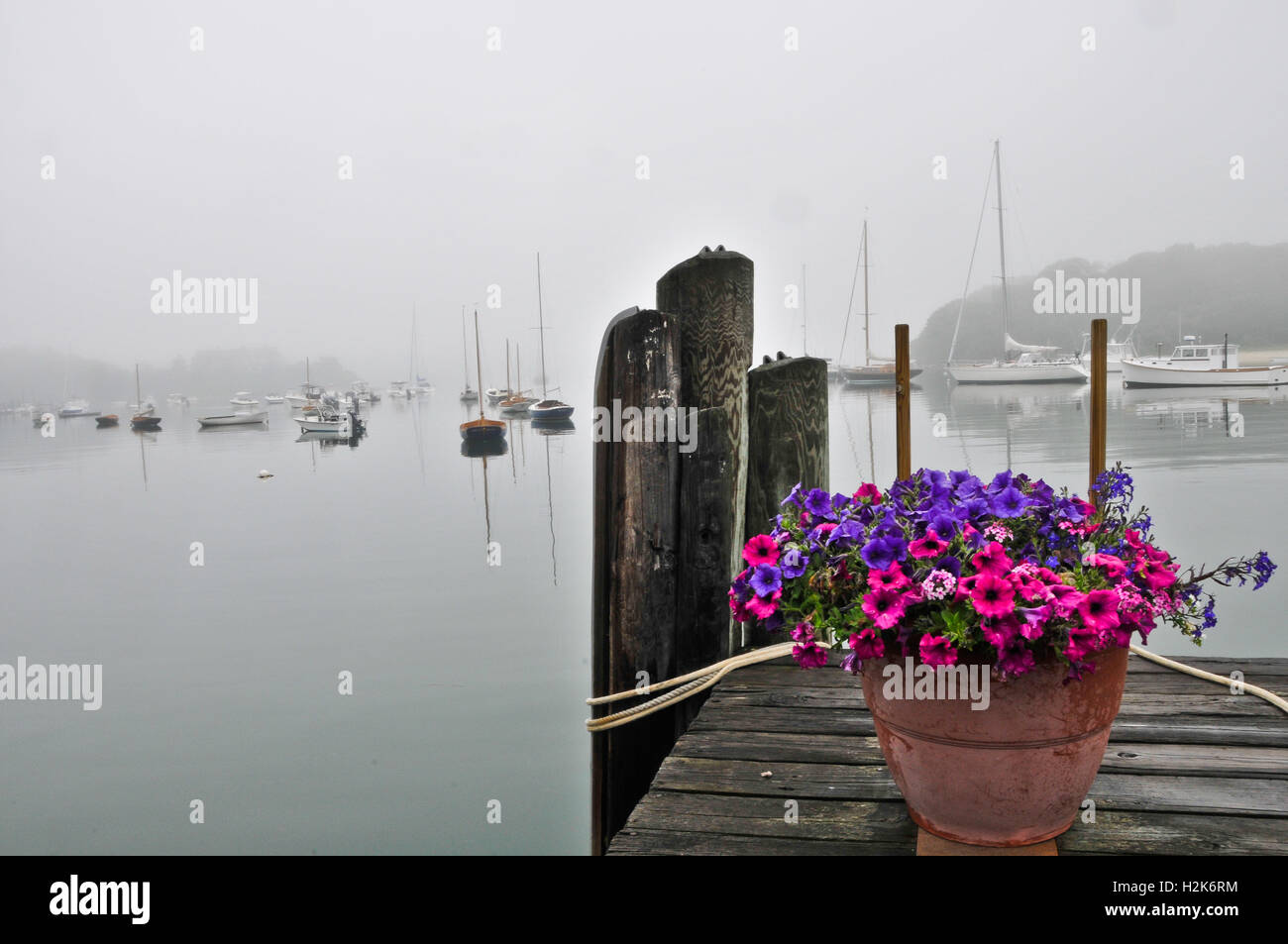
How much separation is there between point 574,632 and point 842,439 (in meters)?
25.5

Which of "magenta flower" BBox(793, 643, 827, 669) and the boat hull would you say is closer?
"magenta flower" BBox(793, 643, 827, 669)

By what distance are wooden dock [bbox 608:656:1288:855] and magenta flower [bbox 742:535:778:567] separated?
2.58 feet

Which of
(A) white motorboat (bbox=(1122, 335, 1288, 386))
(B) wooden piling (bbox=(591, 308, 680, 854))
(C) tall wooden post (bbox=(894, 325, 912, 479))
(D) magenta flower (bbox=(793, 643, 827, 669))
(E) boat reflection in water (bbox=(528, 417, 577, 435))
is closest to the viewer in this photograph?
(D) magenta flower (bbox=(793, 643, 827, 669))

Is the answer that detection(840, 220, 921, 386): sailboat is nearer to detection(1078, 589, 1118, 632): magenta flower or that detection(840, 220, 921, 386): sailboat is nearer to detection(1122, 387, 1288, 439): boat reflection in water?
detection(1122, 387, 1288, 439): boat reflection in water

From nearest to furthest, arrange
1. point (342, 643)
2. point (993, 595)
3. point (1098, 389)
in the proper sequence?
point (993, 595), point (1098, 389), point (342, 643)

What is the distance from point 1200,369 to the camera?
164 feet

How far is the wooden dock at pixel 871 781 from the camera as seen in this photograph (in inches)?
94.6

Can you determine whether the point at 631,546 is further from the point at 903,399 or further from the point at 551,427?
the point at 551,427

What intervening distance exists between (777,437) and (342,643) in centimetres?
889

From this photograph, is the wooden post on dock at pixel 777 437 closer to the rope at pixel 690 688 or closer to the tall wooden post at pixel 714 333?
the tall wooden post at pixel 714 333

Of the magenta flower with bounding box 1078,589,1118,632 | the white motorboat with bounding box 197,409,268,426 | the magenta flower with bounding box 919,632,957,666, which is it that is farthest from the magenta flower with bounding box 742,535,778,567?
the white motorboat with bounding box 197,409,268,426

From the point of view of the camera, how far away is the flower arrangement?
1985mm

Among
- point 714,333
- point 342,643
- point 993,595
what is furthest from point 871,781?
point 342,643
